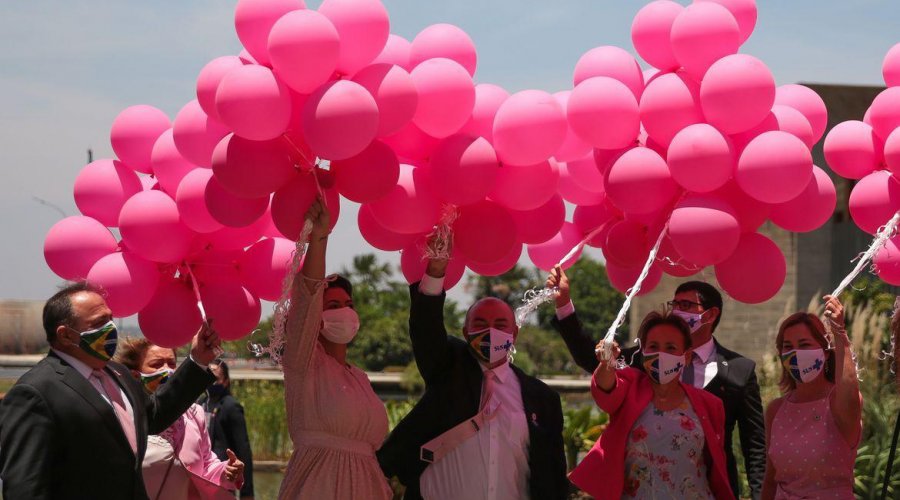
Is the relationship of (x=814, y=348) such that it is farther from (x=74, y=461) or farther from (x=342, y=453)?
(x=74, y=461)

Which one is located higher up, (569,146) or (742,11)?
(742,11)

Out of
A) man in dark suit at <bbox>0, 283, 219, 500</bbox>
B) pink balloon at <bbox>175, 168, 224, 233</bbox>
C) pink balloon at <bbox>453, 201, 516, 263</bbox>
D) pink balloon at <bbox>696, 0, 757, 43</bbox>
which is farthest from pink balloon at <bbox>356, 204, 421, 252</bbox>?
pink balloon at <bbox>696, 0, 757, 43</bbox>

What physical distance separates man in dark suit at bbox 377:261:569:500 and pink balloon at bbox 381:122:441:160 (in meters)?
0.46

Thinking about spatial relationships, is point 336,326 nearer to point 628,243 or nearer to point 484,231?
point 484,231

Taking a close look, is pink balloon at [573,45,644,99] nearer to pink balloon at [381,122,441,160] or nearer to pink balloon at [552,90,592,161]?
pink balloon at [552,90,592,161]

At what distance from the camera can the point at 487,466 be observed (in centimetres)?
483

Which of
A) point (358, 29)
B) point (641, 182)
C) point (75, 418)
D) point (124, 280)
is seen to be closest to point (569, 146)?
point (641, 182)

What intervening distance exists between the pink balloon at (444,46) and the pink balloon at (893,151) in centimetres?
183

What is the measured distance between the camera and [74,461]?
3.96 meters

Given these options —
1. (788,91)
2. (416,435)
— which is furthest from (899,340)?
(416,435)

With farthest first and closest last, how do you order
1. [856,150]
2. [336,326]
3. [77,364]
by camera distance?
1. [856,150]
2. [336,326]
3. [77,364]

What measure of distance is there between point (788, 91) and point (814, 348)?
3.89 feet

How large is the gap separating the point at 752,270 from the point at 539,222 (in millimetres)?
925

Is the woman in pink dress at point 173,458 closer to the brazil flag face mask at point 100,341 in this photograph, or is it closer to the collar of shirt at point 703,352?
the brazil flag face mask at point 100,341
